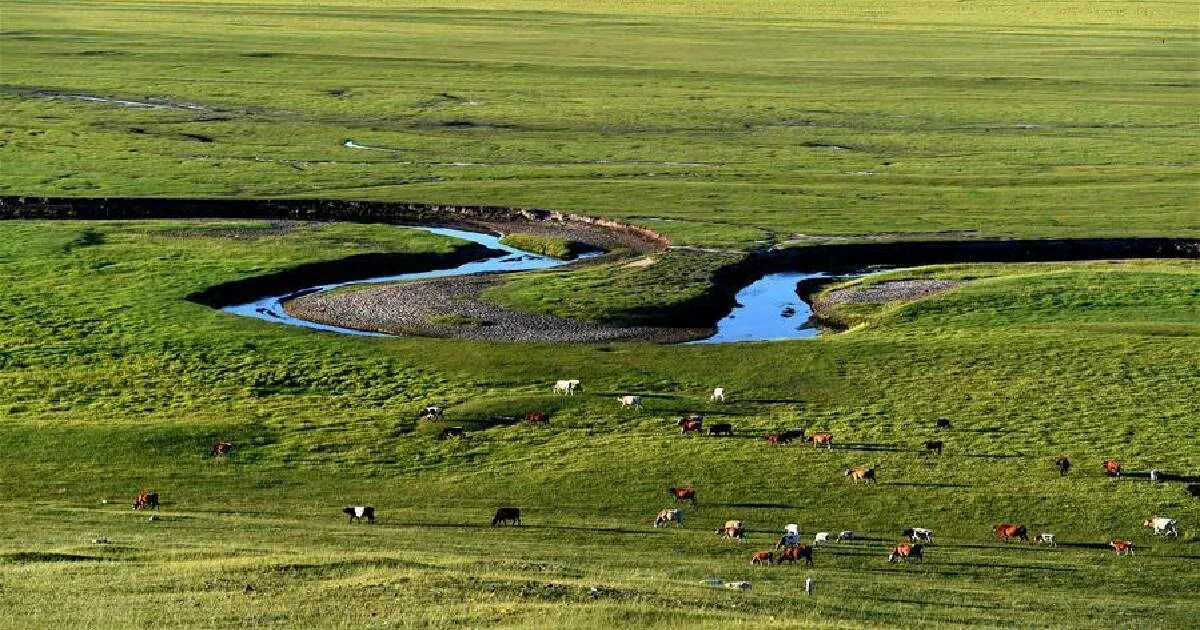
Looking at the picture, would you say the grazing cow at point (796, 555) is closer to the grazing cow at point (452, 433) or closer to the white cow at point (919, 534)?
the white cow at point (919, 534)

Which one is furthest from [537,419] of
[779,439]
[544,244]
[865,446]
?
[544,244]

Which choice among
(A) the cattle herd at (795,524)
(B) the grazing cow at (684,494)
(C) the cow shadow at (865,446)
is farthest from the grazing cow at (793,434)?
(B) the grazing cow at (684,494)

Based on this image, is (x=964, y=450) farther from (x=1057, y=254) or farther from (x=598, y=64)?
(x=598, y=64)

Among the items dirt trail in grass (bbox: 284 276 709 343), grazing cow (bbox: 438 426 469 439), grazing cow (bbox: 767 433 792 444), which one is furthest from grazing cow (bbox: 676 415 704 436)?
dirt trail in grass (bbox: 284 276 709 343)

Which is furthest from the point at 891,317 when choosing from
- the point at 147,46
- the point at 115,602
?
the point at 147,46

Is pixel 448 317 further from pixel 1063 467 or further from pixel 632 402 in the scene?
pixel 1063 467

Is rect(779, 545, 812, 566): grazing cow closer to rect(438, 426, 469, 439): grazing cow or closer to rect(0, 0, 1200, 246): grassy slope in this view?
rect(438, 426, 469, 439): grazing cow
